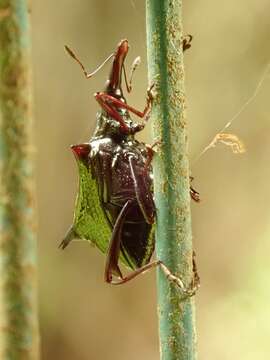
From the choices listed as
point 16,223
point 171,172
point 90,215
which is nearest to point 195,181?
point 90,215

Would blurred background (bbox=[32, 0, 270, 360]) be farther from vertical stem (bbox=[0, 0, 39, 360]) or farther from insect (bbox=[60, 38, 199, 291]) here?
vertical stem (bbox=[0, 0, 39, 360])

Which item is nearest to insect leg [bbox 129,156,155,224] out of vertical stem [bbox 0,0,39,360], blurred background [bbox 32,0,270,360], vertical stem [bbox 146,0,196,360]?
vertical stem [bbox 146,0,196,360]

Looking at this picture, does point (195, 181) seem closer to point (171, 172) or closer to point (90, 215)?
point (90, 215)

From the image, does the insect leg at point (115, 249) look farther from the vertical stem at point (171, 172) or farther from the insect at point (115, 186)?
the vertical stem at point (171, 172)

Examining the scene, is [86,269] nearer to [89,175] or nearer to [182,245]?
[89,175]

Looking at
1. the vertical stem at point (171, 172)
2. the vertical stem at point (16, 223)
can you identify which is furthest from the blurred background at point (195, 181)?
the vertical stem at point (16, 223)

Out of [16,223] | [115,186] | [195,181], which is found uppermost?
[195,181]
